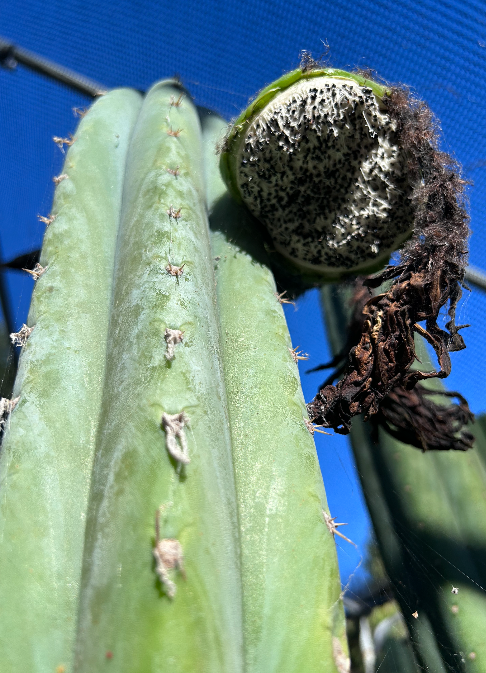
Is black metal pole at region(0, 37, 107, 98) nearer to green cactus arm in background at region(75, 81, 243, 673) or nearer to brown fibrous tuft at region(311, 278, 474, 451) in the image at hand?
green cactus arm in background at region(75, 81, 243, 673)

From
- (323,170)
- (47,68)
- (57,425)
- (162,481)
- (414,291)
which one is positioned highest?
(47,68)

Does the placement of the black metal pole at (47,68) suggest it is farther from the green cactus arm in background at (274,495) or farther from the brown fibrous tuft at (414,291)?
the brown fibrous tuft at (414,291)

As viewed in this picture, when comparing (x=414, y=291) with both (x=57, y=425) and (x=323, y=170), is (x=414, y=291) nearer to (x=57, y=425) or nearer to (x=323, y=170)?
→ (x=323, y=170)

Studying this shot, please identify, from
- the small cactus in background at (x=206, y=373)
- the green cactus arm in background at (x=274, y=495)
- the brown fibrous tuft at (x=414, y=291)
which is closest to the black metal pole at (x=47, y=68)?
the small cactus in background at (x=206, y=373)

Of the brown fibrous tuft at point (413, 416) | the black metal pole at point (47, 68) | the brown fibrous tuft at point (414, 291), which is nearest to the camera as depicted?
the brown fibrous tuft at point (414, 291)

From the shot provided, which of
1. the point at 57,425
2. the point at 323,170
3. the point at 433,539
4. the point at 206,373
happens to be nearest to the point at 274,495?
the point at 206,373

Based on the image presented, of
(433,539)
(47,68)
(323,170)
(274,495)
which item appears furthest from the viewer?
(47,68)
